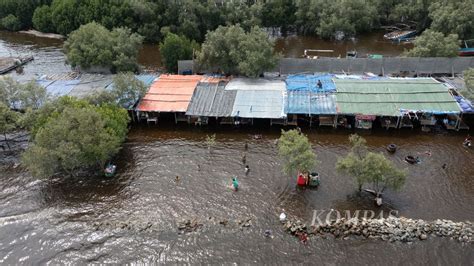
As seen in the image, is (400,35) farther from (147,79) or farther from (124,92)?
(124,92)

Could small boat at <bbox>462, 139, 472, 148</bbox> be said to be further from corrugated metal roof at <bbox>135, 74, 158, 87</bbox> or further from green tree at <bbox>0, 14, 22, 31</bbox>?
green tree at <bbox>0, 14, 22, 31</bbox>

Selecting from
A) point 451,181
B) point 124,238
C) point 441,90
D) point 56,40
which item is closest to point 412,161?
point 451,181

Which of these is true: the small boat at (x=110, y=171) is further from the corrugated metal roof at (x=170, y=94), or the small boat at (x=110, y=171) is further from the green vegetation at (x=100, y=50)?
the green vegetation at (x=100, y=50)

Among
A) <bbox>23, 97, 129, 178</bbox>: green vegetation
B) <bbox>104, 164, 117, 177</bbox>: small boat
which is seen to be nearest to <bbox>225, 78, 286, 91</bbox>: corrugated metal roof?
<bbox>23, 97, 129, 178</bbox>: green vegetation

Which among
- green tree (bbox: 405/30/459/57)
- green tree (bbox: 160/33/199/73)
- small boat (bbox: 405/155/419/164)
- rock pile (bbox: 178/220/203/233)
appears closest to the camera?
rock pile (bbox: 178/220/203/233)

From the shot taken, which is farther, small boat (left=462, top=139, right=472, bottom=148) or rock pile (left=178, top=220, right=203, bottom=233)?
small boat (left=462, top=139, right=472, bottom=148)

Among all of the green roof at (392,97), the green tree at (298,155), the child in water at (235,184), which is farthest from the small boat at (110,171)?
the green roof at (392,97)

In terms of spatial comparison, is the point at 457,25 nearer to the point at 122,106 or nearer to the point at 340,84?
the point at 340,84
